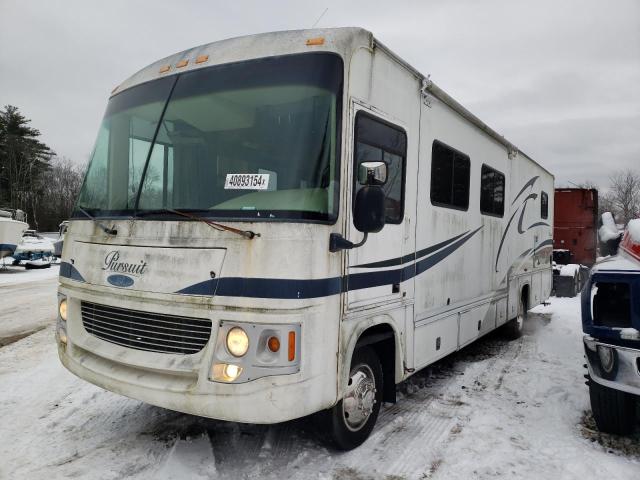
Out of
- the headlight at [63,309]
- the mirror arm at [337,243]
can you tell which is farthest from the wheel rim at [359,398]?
the headlight at [63,309]

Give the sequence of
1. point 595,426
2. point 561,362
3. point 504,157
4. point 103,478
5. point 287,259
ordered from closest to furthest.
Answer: point 287,259 < point 103,478 < point 595,426 < point 561,362 < point 504,157

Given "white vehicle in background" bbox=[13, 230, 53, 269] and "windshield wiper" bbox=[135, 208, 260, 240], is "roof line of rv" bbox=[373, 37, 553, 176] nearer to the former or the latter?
"windshield wiper" bbox=[135, 208, 260, 240]

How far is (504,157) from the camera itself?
23.7 ft

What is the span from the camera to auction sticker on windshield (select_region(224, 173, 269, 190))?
321 centimetres

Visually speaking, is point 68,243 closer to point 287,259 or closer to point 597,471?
point 287,259

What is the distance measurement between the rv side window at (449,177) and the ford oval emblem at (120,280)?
293 cm

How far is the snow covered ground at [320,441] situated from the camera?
11.3ft

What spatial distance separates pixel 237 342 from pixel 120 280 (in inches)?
42.7

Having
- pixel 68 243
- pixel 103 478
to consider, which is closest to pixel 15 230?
pixel 68 243

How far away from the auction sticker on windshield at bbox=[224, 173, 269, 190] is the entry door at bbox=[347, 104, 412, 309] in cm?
64

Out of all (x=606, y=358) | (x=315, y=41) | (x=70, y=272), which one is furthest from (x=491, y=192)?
(x=70, y=272)

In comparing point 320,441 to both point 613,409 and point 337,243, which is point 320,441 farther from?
point 613,409

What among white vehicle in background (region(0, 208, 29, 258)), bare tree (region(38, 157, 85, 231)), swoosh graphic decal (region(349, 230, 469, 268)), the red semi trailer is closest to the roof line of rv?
swoosh graphic decal (region(349, 230, 469, 268))

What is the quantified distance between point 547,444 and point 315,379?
221 centimetres
